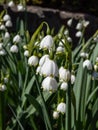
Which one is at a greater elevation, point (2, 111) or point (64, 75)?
point (64, 75)

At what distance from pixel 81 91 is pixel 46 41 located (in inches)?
23.8

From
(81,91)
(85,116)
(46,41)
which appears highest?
(46,41)

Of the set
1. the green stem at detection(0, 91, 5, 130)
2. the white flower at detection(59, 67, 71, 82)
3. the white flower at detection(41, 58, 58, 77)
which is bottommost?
the green stem at detection(0, 91, 5, 130)

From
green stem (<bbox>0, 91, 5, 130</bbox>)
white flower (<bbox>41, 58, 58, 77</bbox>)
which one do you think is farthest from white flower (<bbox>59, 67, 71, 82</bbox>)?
green stem (<bbox>0, 91, 5, 130</bbox>)

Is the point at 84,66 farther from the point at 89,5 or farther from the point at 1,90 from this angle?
the point at 89,5

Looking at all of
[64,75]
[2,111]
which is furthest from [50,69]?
[2,111]

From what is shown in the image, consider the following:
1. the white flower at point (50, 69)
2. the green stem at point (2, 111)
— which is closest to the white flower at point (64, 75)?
the white flower at point (50, 69)

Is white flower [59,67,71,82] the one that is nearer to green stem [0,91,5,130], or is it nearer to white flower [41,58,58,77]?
white flower [41,58,58,77]

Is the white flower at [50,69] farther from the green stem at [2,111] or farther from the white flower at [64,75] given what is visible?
the green stem at [2,111]

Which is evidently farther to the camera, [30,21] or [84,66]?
[30,21]

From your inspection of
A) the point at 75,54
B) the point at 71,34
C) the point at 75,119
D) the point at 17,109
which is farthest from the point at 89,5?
the point at 75,119

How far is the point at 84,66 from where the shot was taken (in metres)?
2.97

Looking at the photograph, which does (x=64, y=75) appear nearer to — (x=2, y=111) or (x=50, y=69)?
(x=50, y=69)

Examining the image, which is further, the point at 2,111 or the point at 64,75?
the point at 2,111
